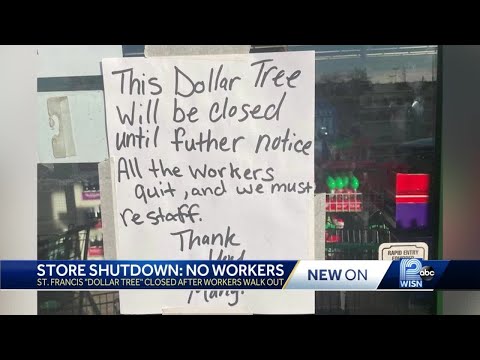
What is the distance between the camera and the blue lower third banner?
3092 millimetres

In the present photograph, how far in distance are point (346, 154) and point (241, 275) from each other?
39.1 inches

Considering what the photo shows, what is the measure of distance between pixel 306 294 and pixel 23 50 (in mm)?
2309

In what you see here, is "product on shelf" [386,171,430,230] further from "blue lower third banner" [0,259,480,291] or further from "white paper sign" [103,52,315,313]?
"white paper sign" [103,52,315,313]

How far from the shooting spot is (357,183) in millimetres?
3059

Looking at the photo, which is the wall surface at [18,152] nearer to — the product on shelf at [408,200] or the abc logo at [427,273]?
the product on shelf at [408,200]

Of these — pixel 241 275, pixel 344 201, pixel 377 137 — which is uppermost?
pixel 377 137

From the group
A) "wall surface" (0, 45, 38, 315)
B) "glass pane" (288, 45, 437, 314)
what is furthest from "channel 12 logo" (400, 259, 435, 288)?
"wall surface" (0, 45, 38, 315)

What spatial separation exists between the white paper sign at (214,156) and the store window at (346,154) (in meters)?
0.10

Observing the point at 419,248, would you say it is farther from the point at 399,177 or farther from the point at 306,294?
the point at 306,294

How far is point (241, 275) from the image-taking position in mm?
3115

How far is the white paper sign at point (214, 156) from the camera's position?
303cm

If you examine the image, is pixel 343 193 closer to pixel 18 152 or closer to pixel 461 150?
pixel 461 150

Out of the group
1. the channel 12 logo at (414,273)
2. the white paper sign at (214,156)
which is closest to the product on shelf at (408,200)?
the channel 12 logo at (414,273)

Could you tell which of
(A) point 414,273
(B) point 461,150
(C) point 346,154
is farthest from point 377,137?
(A) point 414,273
